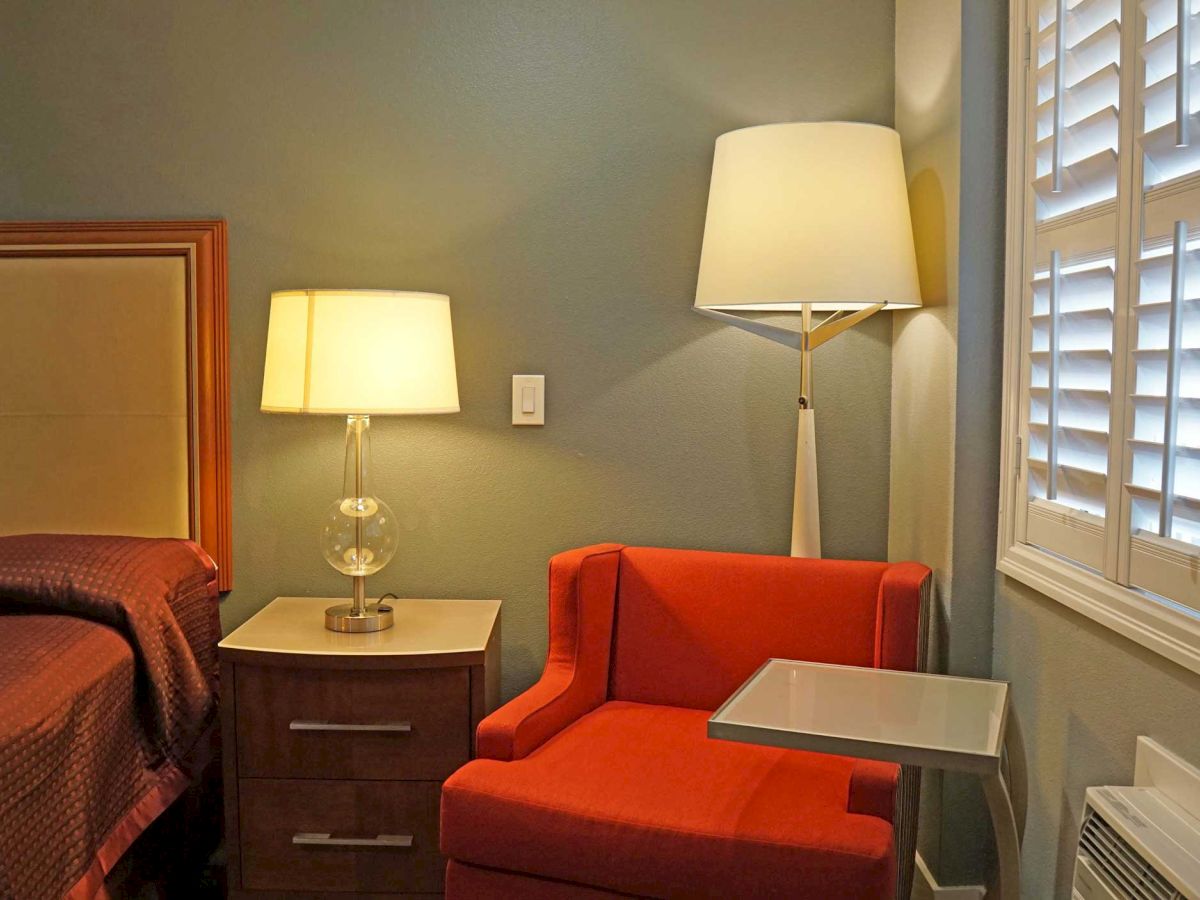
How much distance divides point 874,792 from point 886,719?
0.18 m

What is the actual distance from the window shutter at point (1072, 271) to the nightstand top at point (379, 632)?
Answer: 1145 millimetres

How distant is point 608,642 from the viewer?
2490mm

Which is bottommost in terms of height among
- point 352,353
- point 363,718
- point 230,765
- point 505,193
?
point 230,765

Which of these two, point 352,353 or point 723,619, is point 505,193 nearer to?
point 352,353

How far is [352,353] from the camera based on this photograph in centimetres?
231

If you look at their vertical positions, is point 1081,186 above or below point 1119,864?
above

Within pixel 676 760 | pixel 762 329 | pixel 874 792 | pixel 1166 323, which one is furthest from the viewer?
pixel 762 329

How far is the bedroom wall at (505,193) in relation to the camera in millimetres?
2670

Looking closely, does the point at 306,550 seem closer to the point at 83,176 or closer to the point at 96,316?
the point at 96,316

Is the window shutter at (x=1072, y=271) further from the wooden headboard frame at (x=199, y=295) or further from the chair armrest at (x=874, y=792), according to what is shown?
the wooden headboard frame at (x=199, y=295)

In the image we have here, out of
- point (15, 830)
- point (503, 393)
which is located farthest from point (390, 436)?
point (15, 830)

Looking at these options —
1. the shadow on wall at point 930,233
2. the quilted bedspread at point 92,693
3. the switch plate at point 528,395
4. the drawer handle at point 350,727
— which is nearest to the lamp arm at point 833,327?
the shadow on wall at point 930,233

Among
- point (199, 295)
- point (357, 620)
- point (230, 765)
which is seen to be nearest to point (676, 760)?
point (357, 620)

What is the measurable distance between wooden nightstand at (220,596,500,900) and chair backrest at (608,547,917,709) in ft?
1.21
